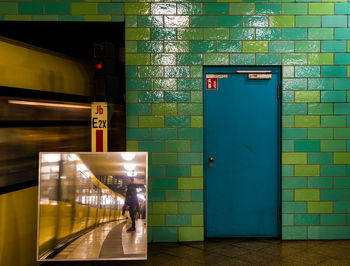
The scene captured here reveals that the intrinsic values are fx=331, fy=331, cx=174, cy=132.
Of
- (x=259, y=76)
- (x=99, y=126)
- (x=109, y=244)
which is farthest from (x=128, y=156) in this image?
(x=259, y=76)

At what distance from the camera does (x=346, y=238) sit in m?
4.58

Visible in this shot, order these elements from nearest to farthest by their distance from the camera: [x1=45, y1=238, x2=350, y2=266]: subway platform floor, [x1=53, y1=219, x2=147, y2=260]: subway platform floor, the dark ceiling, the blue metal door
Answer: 1. [x1=53, y1=219, x2=147, y2=260]: subway platform floor
2. [x1=45, y1=238, x2=350, y2=266]: subway platform floor
3. the dark ceiling
4. the blue metal door

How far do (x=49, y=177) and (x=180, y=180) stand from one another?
1.99 m

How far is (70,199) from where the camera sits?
119 inches

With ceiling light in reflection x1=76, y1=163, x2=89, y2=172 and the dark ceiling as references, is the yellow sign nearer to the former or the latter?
ceiling light in reflection x1=76, y1=163, x2=89, y2=172

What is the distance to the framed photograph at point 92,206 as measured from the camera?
2.98 metres

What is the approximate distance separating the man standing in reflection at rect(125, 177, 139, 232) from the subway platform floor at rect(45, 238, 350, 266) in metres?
1.02

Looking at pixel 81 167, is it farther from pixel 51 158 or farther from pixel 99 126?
pixel 99 126

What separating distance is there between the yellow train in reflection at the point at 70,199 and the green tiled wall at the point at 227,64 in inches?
60.7

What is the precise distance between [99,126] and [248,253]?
7.95 ft

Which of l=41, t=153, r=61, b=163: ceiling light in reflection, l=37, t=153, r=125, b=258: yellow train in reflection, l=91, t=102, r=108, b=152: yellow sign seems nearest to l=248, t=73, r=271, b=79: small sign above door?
l=91, t=102, r=108, b=152: yellow sign

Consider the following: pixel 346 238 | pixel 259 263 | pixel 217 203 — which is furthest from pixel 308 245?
pixel 217 203

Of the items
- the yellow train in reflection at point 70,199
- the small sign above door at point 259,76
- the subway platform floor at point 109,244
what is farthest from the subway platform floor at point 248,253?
the small sign above door at point 259,76

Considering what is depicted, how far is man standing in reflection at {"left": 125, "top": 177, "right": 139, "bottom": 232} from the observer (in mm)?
2986
